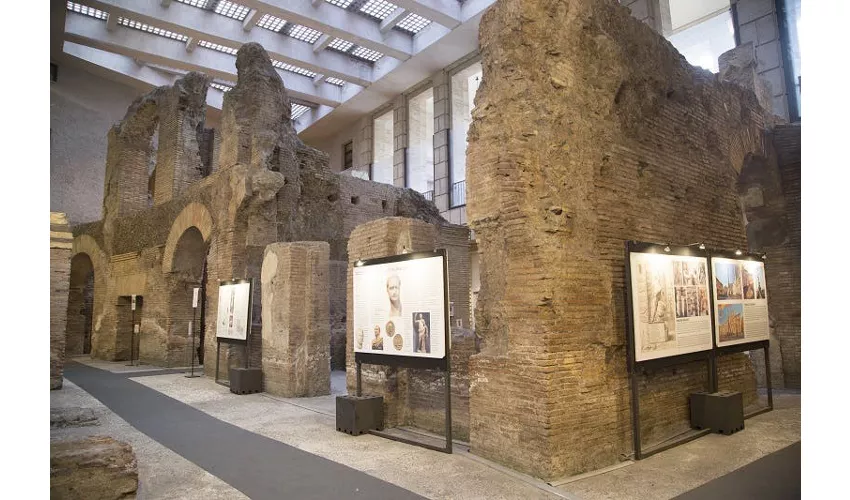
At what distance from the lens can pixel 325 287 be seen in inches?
334

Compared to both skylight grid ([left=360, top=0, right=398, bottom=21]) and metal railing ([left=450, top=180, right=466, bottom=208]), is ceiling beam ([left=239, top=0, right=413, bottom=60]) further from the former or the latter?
metal railing ([left=450, top=180, right=466, bottom=208])

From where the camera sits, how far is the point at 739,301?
6363 mm

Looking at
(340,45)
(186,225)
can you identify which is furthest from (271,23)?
(186,225)

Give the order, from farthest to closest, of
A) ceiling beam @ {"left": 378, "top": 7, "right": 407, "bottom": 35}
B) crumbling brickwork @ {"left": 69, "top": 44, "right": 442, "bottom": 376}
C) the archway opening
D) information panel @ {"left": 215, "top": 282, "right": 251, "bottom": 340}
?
1. ceiling beam @ {"left": 378, "top": 7, "right": 407, "bottom": 35}
2. the archway opening
3. crumbling brickwork @ {"left": 69, "top": 44, "right": 442, "bottom": 376}
4. information panel @ {"left": 215, "top": 282, "right": 251, "bottom": 340}

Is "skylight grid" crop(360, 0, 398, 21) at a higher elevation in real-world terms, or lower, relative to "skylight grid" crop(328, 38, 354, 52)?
higher

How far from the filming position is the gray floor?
4070 millimetres

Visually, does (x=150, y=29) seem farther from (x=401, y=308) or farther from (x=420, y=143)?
(x=401, y=308)

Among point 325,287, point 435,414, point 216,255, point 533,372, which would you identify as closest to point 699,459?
point 533,372

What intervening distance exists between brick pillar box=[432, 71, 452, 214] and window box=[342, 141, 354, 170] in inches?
276

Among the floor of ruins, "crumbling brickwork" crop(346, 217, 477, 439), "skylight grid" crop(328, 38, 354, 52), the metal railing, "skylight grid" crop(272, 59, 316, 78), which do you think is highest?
"skylight grid" crop(328, 38, 354, 52)

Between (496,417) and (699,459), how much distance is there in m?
1.91

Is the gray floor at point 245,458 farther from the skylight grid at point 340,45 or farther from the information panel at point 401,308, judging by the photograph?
the skylight grid at point 340,45

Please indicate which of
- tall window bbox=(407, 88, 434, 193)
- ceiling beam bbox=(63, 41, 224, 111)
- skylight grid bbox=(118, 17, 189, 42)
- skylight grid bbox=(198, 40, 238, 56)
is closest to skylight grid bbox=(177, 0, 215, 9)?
skylight grid bbox=(118, 17, 189, 42)

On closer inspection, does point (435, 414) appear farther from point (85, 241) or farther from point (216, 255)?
point (85, 241)
